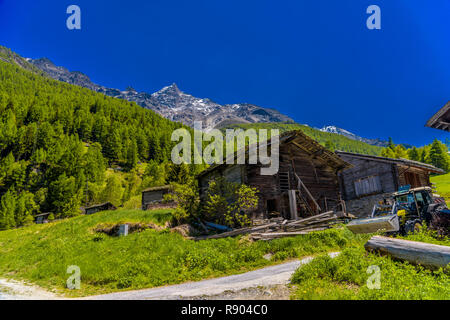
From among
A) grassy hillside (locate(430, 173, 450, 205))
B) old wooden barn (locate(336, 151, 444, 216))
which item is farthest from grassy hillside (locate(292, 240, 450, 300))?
grassy hillside (locate(430, 173, 450, 205))

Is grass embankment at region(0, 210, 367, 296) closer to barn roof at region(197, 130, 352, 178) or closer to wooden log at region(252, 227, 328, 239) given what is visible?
wooden log at region(252, 227, 328, 239)

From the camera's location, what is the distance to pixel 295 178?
2222 cm

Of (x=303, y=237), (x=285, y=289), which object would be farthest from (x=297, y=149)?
(x=285, y=289)

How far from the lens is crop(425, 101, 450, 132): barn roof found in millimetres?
10820

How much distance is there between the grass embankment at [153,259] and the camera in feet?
36.3

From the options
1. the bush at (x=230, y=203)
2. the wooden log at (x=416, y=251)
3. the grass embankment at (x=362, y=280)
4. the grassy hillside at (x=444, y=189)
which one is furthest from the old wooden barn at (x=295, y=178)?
the grassy hillside at (x=444, y=189)

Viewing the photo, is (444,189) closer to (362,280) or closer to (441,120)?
(441,120)

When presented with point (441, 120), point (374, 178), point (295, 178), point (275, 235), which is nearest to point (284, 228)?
point (275, 235)

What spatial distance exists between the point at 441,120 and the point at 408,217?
5.00 m

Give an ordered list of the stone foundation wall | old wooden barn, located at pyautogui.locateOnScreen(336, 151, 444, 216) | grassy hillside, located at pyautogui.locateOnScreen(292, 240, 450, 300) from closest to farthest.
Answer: grassy hillside, located at pyautogui.locateOnScreen(292, 240, 450, 300) < old wooden barn, located at pyautogui.locateOnScreen(336, 151, 444, 216) < the stone foundation wall

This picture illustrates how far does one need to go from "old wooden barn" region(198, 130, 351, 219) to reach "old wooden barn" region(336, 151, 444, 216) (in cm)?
665
